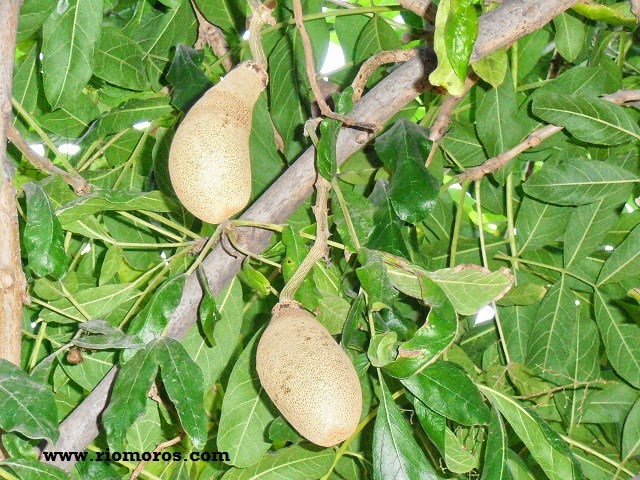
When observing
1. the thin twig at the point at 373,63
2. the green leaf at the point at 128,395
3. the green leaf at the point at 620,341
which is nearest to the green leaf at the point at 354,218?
the thin twig at the point at 373,63

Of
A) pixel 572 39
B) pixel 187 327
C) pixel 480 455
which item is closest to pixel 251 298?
pixel 187 327

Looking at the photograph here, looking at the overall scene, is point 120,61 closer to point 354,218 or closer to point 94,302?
point 94,302

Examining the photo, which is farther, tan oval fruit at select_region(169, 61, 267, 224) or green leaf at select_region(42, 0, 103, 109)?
green leaf at select_region(42, 0, 103, 109)

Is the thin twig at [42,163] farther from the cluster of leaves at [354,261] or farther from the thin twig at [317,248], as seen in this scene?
the thin twig at [317,248]

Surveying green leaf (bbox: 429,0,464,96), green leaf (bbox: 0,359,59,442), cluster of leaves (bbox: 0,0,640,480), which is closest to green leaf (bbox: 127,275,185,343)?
cluster of leaves (bbox: 0,0,640,480)

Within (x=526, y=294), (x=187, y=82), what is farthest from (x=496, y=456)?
(x=187, y=82)

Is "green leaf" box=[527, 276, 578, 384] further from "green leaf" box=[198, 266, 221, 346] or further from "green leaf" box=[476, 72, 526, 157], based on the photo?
"green leaf" box=[198, 266, 221, 346]

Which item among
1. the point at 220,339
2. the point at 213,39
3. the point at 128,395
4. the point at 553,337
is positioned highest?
the point at 213,39

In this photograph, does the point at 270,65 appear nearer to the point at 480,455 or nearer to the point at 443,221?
the point at 443,221
